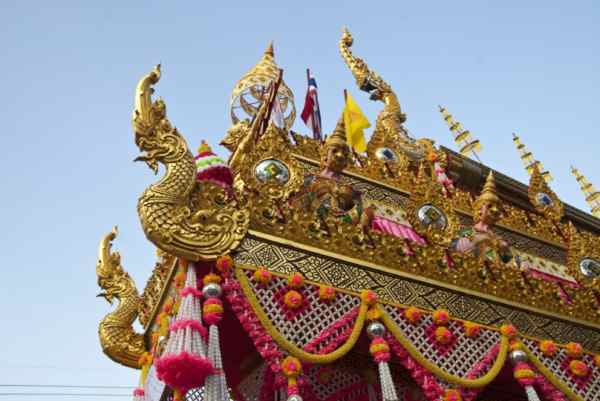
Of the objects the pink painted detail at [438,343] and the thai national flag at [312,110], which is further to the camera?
the thai national flag at [312,110]

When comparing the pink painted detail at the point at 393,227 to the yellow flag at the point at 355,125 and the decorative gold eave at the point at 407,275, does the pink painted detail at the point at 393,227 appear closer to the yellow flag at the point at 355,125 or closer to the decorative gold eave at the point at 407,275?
the yellow flag at the point at 355,125

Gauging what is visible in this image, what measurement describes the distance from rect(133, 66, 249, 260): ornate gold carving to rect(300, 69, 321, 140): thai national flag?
15.2 ft

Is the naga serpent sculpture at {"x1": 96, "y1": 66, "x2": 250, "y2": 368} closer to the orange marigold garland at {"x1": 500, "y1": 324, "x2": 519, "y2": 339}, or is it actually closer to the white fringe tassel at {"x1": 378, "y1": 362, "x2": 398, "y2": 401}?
the white fringe tassel at {"x1": 378, "y1": 362, "x2": 398, "y2": 401}

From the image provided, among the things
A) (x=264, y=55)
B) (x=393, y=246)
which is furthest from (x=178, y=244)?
(x=264, y=55)

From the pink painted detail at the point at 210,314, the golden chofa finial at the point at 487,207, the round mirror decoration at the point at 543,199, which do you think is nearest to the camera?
the pink painted detail at the point at 210,314

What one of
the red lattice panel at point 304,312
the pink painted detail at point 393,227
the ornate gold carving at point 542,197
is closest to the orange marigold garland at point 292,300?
the red lattice panel at point 304,312

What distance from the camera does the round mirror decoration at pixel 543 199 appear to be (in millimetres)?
9391

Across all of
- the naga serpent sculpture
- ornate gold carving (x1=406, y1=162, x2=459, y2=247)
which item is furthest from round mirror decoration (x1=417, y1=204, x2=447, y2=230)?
the naga serpent sculpture

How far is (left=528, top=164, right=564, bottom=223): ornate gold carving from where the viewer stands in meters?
9.40

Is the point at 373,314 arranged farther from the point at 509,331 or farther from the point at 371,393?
the point at 509,331

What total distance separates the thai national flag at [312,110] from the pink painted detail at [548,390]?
524 centimetres

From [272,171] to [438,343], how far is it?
220 cm

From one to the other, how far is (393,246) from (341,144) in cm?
113

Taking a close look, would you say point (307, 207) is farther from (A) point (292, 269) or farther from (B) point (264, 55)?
(B) point (264, 55)
